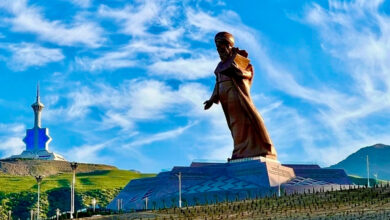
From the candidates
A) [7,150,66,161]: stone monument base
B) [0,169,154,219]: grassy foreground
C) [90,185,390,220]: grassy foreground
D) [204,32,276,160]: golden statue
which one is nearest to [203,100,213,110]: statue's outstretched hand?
[204,32,276,160]: golden statue

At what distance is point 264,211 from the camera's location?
26.0 metres

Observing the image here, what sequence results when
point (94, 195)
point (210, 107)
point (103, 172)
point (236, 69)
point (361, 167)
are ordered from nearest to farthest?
point (236, 69)
point (210, 107)
point (94, 195)
point (103, 172)
point (361, 167)

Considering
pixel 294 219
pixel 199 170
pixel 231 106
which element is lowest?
pixel 294 219

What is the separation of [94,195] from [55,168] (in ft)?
89.5

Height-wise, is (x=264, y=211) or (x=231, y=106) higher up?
(x=231, y=106)

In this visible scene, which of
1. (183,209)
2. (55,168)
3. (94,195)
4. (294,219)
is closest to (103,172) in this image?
(55,168)

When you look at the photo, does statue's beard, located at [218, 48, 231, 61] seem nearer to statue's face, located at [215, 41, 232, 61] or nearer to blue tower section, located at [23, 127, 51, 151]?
statue's face, located at [215, 41, 232, 61]

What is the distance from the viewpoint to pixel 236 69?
4341 cm

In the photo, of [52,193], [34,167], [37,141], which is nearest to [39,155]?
[37,141]

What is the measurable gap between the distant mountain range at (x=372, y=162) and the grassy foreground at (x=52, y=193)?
5282 cm

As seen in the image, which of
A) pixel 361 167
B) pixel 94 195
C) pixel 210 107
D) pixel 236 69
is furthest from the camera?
pixel 361 167

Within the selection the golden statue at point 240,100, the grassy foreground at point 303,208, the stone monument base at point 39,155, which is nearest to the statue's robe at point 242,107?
the golden statue at point 240,100

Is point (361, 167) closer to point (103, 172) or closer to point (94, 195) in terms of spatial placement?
point (103, 172)

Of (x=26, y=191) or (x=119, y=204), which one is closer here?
(x=119, y=204)
